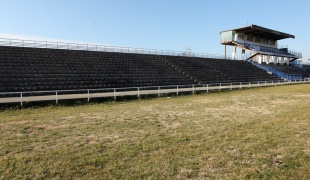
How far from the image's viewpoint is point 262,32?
5369 centimetres

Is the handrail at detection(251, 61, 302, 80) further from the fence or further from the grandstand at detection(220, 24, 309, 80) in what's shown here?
the fence

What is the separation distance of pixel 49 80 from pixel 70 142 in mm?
15980

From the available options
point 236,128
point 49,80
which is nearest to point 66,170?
point 236,128

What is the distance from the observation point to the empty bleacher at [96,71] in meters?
20.4

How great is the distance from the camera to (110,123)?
934 centimetres

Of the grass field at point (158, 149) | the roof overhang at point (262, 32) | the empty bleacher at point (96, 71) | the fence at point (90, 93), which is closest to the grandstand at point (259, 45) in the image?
the roof overhang at point (262, 32)

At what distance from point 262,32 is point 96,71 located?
43657mm

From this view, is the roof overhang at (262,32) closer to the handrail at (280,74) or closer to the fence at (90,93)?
the handrail at (280,74)

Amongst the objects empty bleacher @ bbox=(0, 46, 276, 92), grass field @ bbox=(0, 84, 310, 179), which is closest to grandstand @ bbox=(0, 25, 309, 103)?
empty bleacher @ bbox=(0, 46, 276, 92)

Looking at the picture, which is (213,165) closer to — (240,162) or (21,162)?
(240,162)

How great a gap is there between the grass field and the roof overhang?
45.3 m

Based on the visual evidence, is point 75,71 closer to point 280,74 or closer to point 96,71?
point 96,71

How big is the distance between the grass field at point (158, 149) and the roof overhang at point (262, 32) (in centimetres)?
4534

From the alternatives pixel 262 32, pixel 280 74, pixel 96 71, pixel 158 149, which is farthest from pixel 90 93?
pixel 262 32
